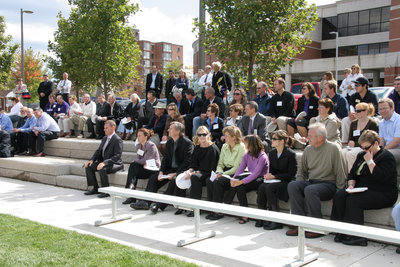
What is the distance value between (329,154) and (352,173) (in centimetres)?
43

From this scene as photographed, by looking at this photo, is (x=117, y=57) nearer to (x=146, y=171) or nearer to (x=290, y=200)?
(x=146, y=171)

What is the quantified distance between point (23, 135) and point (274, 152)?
9576 millimetres

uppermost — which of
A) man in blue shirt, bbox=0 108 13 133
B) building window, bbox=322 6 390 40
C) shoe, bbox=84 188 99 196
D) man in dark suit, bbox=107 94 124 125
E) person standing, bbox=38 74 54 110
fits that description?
building window, bbox=322 6 390 40

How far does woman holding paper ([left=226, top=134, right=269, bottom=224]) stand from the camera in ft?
21.0

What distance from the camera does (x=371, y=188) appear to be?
524 centimetres

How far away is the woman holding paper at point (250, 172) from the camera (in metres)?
6.40

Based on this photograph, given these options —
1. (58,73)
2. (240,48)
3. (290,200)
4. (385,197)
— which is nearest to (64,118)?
(240,48)

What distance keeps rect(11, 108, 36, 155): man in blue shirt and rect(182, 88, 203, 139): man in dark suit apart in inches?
218

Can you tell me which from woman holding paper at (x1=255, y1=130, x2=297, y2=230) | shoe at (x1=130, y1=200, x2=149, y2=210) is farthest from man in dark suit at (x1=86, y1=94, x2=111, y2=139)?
woman holding paper at (x1=255, y1=130, x2=297, y2=230)

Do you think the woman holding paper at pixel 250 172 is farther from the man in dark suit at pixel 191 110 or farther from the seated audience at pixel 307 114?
the man in dark suit at pixel 191 110

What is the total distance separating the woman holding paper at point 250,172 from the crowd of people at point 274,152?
17mm

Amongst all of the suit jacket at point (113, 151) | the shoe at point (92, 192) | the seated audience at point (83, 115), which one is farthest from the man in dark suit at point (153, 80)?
the shoe at point (92, 192)

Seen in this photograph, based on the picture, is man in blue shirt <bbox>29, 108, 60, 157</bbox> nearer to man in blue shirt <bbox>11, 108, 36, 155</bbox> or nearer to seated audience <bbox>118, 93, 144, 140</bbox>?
man in blue shirt <bbox>11, 108, 36, 155</bbox>

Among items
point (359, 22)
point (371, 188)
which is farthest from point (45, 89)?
point (359, 22)
